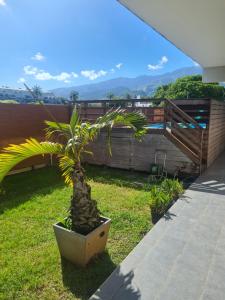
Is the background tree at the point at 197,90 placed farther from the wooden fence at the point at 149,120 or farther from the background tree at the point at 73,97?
the wooden fence at the point at 149,120

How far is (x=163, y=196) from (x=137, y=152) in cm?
258

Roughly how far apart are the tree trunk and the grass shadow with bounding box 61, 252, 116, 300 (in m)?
0.38

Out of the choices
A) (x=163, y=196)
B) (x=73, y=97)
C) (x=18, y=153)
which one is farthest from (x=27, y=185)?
(x=73, y=97)

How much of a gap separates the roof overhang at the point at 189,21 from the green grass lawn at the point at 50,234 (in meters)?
3.26

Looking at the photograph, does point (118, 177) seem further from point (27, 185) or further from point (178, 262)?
point (178, 262)

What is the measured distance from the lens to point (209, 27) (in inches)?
198

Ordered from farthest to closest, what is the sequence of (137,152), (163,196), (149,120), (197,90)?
(197,90) < (137,152) < (149,120) < (163,196)

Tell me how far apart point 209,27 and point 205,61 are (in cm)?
359

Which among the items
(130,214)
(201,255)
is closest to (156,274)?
(201,255)

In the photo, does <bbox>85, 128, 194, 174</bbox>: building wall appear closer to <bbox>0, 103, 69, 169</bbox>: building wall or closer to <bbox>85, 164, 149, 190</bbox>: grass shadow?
<bbox>85, 164, 149, 190</bbox>: grass shadow

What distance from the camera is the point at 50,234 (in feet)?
10.6

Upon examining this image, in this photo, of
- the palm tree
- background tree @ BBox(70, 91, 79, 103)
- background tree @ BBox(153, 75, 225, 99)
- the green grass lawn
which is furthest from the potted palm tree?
background tree @ BBox(153, 75, 225, 99)

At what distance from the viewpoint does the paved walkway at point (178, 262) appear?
207 centimetres

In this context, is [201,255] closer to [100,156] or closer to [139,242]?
[139,242]
